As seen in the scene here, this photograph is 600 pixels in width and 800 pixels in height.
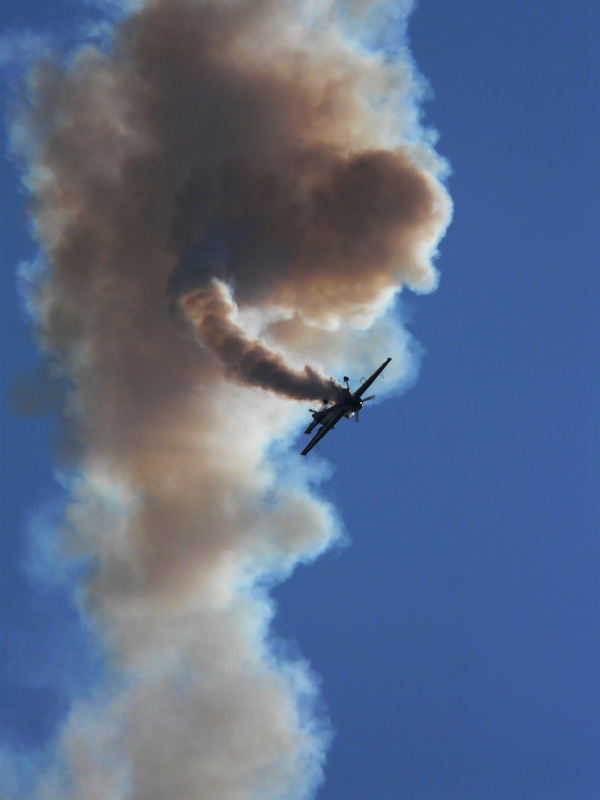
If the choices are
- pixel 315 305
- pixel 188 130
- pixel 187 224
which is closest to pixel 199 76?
pixel 188 130

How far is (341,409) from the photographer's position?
61781 mm

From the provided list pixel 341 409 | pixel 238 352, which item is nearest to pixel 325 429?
pixel 341 409

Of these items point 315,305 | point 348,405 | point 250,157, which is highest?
point 250,157

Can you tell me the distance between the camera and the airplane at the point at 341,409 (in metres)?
61.4

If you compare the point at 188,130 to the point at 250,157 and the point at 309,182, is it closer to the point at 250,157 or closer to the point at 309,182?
the point at 250,157

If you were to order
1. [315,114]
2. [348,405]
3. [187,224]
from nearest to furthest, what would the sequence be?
[348,405] < [187,224] < [315,114]

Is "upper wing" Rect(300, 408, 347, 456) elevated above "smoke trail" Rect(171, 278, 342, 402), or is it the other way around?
"smoke trail" Rect(171, 278, 342, 402)

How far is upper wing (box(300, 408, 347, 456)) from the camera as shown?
62.1 meters

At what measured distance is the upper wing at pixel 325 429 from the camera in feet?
204

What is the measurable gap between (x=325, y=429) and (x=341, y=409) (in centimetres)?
223

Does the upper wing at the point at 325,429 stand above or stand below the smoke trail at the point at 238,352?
below

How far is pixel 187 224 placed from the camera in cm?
7819

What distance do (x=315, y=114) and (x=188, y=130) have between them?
1136 centimetres

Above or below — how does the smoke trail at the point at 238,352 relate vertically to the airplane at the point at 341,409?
above
